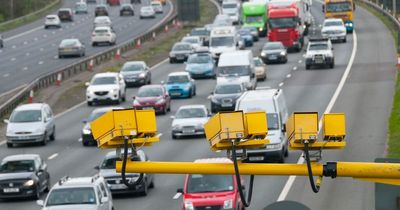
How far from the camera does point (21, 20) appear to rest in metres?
133

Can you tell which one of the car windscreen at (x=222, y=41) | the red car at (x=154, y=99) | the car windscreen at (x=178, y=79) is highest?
the red car at (x=154, y=99)

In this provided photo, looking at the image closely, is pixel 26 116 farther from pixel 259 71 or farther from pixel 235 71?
pixel 259 71

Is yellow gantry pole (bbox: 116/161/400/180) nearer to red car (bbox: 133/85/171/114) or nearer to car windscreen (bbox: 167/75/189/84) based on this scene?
red car (bbox: 133/85/171/114)

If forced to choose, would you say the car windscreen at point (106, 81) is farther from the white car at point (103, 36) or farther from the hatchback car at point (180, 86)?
the white car at point (103, 36)

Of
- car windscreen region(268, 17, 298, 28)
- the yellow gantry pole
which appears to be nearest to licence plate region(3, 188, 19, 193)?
the yellow gantry pole

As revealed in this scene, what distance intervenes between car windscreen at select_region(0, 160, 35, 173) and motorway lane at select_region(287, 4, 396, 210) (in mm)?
7926

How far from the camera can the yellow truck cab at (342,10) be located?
4237 inches

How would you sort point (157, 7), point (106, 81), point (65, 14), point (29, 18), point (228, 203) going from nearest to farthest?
point (228, 203)
point (106, 81)
point (65, 14)
point (29, 18)
point (157, 7)

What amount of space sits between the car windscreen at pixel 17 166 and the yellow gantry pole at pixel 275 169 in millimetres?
27323

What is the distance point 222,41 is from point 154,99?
95.8ft

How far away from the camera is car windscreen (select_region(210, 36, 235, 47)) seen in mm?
88125

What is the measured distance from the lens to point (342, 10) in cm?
10856

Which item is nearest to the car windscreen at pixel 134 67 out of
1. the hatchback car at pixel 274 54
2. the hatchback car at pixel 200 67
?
the hatchback car at pixel 200 67

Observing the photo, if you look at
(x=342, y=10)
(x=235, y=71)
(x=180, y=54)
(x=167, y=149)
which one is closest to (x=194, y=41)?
(x=180, y=54)
